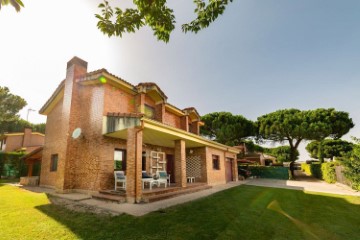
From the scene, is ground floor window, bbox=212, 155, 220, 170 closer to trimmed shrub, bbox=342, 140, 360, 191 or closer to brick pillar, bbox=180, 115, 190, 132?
brick pillar, bbox=180, 115, 190, 132

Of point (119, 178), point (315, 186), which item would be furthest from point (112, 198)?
point (315, 186)

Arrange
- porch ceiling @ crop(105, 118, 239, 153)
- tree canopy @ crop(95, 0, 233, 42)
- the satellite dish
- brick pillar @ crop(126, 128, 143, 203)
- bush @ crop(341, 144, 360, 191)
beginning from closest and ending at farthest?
tree canopy @ crop(95, 0, 233, 42)
bush @ crop(341, 144, 360, 191)
brick pillar @ crop(126, 128, 143, 203)
porch ceiling @ crop(105, 118, 239, 153)
the satellite dish

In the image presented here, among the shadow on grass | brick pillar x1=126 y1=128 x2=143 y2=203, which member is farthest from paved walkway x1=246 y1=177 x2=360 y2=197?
brick pillar x1=126 y1=128 x2=143 y2=203

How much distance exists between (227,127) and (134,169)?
1053 inches

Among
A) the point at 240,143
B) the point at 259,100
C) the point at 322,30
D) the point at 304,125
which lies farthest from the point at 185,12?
the point at 240,143

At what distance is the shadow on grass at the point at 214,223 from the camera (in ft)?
16.2

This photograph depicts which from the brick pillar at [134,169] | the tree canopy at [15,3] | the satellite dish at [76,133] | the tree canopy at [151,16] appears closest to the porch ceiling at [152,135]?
the brick pillar at [134,169]

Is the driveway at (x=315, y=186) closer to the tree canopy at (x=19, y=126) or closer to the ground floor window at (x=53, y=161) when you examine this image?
the ground floor window at (x=53, y=161)

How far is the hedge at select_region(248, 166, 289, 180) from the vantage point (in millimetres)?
27656

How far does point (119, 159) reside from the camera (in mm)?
11375

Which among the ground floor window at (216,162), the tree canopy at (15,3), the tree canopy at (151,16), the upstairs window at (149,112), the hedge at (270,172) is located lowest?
the hedge at (270,172)

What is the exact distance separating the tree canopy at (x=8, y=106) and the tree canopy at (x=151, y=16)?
34208 millimetres

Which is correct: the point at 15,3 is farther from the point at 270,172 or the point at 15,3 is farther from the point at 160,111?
the point at 270,172

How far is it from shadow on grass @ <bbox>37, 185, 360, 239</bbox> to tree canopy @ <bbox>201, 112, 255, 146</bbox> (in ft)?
82.4
